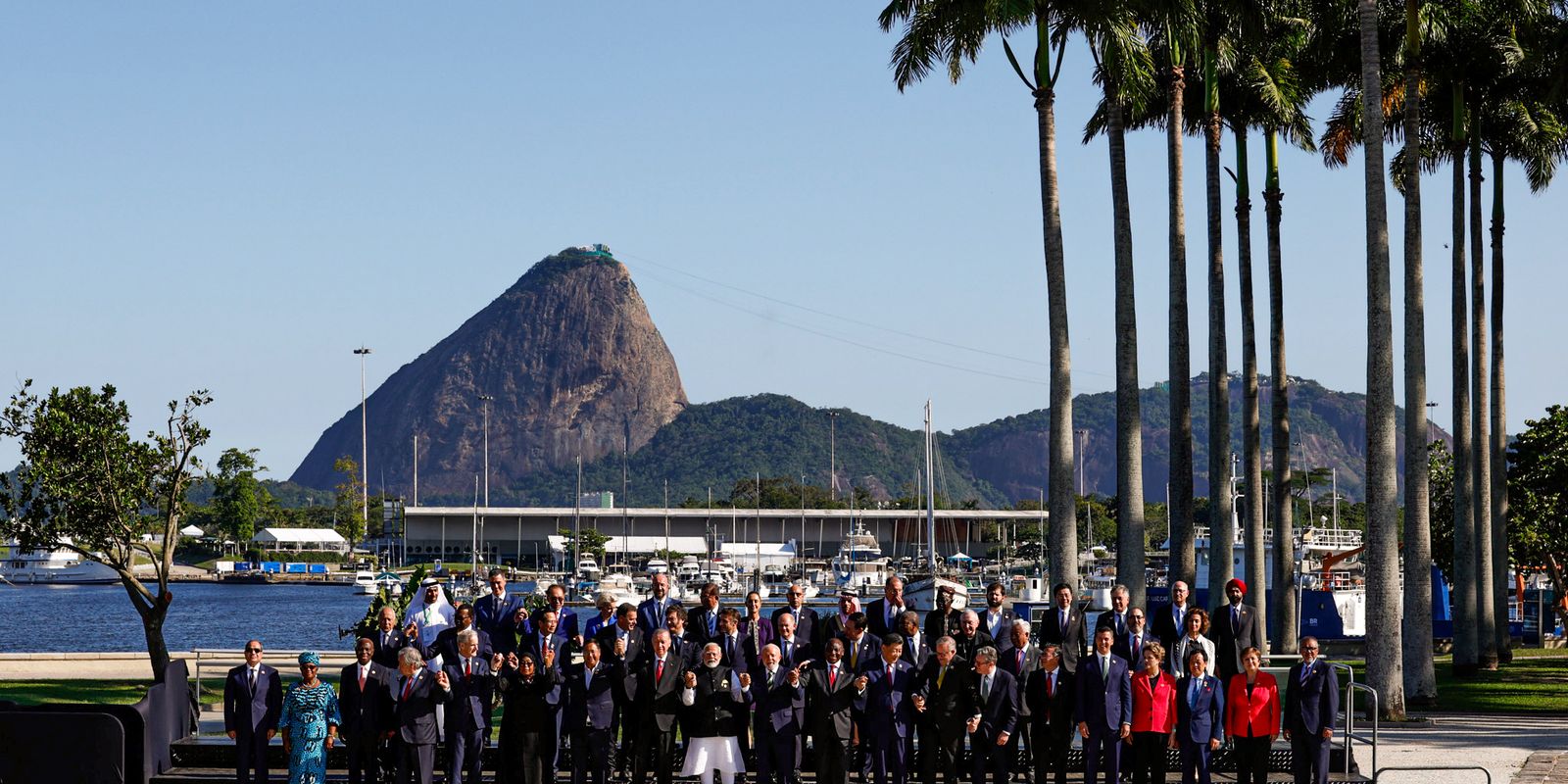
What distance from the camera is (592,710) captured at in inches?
723

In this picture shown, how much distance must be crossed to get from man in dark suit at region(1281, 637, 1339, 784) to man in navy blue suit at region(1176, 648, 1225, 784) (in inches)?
27.6

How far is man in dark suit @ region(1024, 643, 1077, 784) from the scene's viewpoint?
59.7 ft

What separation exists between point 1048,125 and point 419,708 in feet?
50.2

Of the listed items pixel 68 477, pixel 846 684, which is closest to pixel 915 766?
pixel 846 684

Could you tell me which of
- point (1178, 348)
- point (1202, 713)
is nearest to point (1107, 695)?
point (1202, 713)

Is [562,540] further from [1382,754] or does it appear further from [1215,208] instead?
[1382,754]

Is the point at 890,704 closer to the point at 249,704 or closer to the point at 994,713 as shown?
the point at 994,713

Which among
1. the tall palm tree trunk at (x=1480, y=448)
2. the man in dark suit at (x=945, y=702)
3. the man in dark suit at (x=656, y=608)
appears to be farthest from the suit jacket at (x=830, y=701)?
the tall palm tree trunk at (x=1480, y=448)

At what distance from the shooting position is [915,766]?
62.8 ft

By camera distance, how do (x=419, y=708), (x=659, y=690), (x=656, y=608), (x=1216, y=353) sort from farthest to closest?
(x=1216, y=353)
(x=656, y=608)
(x=659, y=690)
(x=419, y=708)

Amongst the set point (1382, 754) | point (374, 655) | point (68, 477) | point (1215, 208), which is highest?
point (1215, 208)

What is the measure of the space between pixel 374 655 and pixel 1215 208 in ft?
76.5

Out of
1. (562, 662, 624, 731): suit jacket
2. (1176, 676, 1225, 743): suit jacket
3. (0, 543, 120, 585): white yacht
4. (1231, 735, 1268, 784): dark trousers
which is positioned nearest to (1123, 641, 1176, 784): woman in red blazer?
(1176, 676, 1225, 743): suit jacket

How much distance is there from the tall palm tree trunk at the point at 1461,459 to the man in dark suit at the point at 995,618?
1791 centimetres
